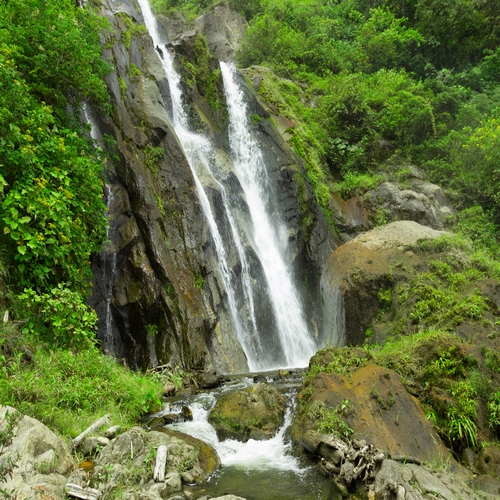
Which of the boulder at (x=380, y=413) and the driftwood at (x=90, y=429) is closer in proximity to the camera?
the driftwood at (x=90, y=429)

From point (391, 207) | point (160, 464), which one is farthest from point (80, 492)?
Answer: point (391, 207)

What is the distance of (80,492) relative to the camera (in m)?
3.78

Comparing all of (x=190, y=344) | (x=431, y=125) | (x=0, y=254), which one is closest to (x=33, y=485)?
(x=0, y=254)

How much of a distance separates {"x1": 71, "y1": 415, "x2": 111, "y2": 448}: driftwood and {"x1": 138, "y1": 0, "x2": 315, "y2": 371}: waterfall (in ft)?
24.3

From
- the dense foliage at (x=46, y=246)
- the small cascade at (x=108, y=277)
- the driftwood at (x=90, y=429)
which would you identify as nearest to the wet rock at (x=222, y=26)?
the small cascade at (x=108, y=277)

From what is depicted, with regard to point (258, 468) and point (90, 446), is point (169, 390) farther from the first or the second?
point (90, 446)

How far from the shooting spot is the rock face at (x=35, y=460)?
349 cm

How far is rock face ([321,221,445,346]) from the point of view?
12008mm

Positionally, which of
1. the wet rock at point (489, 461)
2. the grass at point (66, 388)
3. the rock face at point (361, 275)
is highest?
the rock face at point (361, 275)

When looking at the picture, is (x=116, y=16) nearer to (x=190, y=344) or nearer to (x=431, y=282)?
(x=190, y=344)

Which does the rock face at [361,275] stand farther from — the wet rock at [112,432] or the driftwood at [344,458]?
the wet rock at [112,432]

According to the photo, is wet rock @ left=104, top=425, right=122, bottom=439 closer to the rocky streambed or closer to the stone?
the rocky streambed

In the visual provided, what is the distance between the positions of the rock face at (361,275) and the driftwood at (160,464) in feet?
26.4

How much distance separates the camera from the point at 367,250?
13055 millimetres
